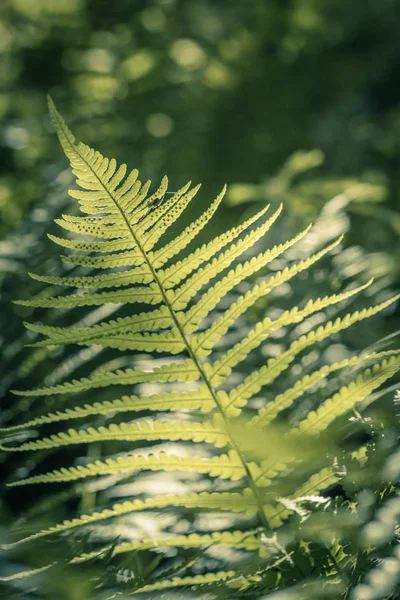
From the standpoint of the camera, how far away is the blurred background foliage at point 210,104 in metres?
1.41

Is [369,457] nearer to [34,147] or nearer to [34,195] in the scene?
[34,195]

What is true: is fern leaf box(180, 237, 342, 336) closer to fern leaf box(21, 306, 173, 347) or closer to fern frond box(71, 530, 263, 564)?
fern leaf box(21, 306, 173, 347)

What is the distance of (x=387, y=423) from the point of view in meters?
0.57

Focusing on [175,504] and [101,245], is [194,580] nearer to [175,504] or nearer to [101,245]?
[175,504]

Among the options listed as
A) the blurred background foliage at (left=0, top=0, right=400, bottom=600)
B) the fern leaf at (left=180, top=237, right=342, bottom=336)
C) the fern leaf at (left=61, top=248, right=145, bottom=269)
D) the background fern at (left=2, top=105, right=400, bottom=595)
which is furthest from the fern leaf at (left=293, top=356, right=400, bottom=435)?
the blurred background foliage at (left=0, top=0, right=400, bottom=600)

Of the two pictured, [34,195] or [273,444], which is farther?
[34,195]

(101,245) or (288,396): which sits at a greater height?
(101,245)

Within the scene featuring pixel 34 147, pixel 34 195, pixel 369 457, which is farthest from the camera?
pixel 34 147

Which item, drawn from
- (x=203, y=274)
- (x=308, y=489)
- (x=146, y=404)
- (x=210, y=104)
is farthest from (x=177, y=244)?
(x=210, y=104)

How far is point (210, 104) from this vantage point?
7.23ft

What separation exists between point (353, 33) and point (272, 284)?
7.54 feet

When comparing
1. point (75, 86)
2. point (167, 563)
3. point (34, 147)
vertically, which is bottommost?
point (167, 563)

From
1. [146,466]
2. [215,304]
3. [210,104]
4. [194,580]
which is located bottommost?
[194,580]

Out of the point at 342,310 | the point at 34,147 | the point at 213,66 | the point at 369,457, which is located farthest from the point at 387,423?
the point at 213,66
